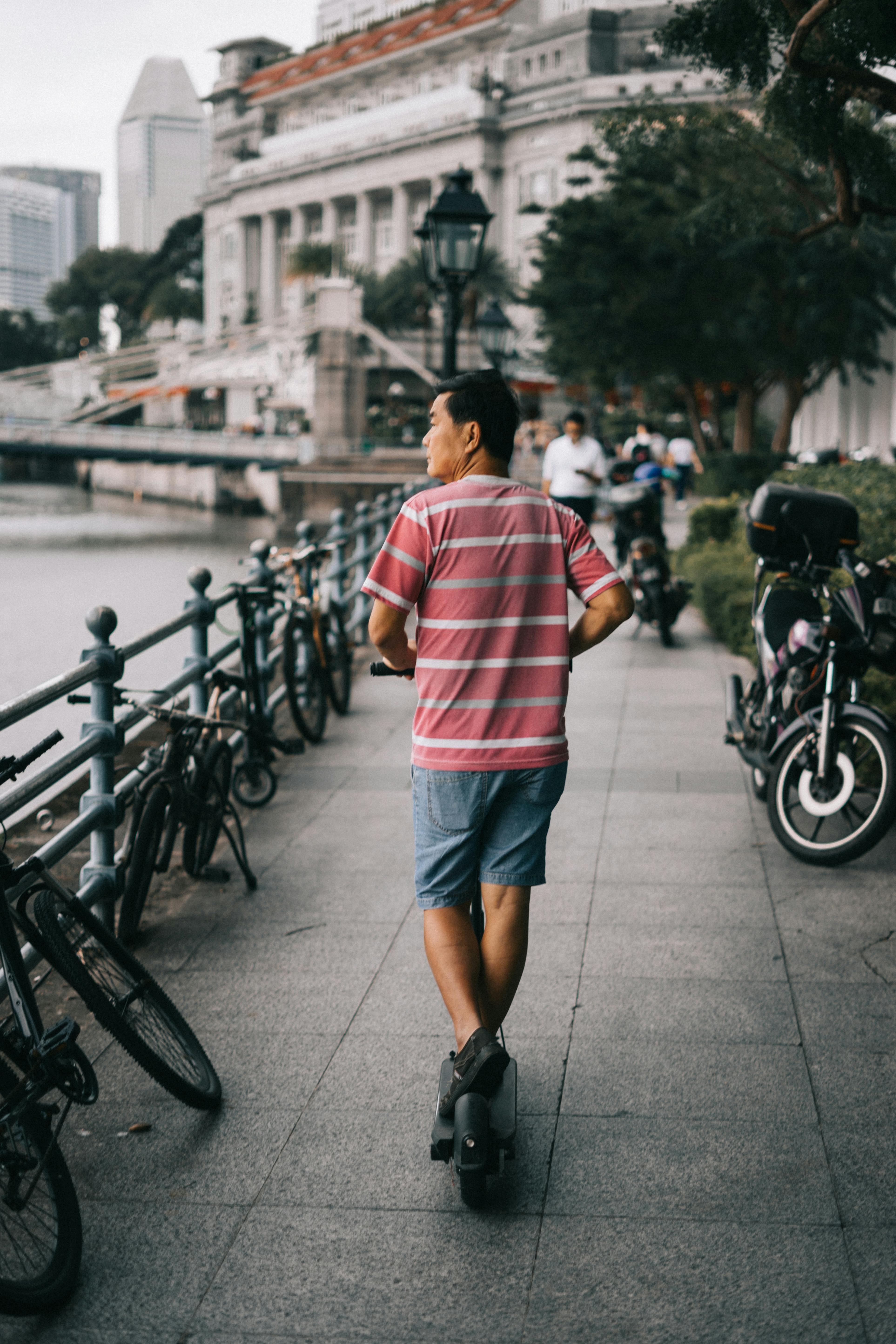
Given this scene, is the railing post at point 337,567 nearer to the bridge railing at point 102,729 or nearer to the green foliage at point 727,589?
the green foliage at point 727,589

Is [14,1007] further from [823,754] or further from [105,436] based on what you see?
[105,436]

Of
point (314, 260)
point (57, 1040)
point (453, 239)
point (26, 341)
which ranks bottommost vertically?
point (57, 1040)

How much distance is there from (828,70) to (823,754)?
111 inches

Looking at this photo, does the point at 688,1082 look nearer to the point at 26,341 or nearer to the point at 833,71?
the point at 833,71

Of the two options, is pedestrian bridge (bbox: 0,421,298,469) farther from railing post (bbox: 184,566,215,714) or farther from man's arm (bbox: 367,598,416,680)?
man's arm (bbox: 367,598,416,680)

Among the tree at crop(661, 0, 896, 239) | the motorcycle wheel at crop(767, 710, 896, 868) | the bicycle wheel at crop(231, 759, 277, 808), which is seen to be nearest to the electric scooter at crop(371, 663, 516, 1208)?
the motorcycle wheel at crop(767, 710, 896, 868)

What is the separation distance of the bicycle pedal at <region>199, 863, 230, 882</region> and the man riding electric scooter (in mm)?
2334

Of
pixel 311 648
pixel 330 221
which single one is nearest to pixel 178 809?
pixel 311 648

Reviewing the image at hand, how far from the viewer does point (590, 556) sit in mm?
3340

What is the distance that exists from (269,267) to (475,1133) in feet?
408

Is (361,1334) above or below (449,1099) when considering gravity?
below

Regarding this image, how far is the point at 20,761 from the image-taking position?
320cm

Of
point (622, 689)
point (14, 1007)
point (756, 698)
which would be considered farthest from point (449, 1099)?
point (622, 689)

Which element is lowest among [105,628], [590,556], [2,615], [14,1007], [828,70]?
[2,615]
